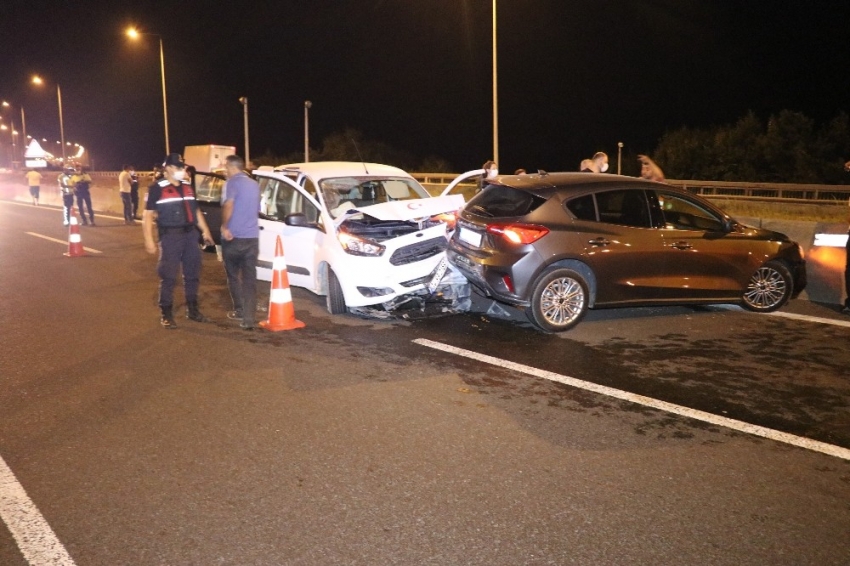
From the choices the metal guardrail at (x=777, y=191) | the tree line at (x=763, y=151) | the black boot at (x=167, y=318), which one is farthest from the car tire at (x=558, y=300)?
the tree line at (x=763, y=151)

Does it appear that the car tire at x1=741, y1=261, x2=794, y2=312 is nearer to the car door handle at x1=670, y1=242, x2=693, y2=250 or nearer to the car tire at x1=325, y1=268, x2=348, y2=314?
the car door handle at x1=670, y1=242, x2=693, y2=250

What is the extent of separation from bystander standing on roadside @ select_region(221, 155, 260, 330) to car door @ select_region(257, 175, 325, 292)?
956 mm

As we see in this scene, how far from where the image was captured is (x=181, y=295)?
10.5m

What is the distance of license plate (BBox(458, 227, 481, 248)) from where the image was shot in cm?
838

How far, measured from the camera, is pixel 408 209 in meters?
9.03

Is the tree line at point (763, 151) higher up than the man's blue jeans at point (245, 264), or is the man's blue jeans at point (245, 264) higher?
the tree line at point (763, 151)

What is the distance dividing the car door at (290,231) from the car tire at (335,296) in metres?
0.37

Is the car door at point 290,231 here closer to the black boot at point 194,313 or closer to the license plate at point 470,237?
the black boot at point 194,313

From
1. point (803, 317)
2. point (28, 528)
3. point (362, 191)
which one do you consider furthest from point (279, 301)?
point (803, 317)

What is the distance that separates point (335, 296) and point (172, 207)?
203cm

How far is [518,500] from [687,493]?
974 millimetres

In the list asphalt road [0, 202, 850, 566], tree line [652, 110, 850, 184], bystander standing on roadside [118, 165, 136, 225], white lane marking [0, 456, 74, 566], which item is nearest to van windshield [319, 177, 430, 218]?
Result: asphalt road [0, 202, 850, 566]

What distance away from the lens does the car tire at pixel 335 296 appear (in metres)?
9.05

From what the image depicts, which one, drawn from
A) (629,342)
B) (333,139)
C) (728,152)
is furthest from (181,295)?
(333,139)
